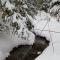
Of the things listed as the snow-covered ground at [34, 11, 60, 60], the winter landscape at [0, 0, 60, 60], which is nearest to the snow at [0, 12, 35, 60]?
the winter landscape at [0, 0, 60, 60]

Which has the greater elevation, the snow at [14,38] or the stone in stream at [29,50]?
the snow at [14,38]

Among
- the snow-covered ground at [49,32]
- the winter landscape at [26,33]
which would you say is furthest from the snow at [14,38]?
the snow-covered ground at [49,32]

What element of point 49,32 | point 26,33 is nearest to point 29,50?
point 26,33

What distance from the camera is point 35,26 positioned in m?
2.98

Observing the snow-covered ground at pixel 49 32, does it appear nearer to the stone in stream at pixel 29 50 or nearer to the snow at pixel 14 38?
the stone in stream at pixel 29 50

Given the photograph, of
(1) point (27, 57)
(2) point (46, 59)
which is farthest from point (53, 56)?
(1) point (27, 57)

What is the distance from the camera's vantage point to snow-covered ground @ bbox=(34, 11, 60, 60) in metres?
2.49

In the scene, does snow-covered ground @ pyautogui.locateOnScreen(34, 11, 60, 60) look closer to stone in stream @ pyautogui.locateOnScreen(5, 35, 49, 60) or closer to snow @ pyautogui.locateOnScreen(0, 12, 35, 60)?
stone in stream @ pyautogui.locateOnScreen(5, 35, 49, 60)

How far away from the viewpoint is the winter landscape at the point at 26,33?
8.21 ft

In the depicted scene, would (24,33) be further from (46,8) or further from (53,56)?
(46,8)

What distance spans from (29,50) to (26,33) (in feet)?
0.65

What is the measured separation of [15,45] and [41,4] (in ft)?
2.24

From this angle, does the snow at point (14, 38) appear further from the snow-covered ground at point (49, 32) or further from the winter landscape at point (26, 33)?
the snow-covered ground at point (49, 32)

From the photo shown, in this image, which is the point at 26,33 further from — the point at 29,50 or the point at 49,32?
the point at 49,32
